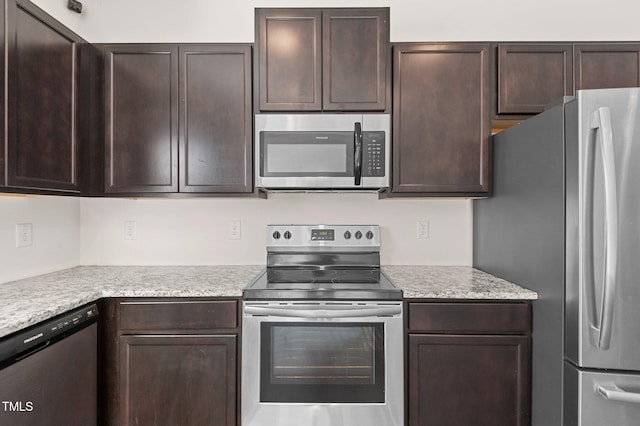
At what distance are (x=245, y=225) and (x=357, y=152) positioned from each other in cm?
95

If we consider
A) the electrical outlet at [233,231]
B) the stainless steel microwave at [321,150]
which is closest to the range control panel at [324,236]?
the electrical outlet at [233,231]

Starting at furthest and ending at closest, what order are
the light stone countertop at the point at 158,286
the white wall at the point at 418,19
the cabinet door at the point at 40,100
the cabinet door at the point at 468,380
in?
the white wall at the point at 418,19 → the cabinet door at the point at 468,380 → the cabinet door at the point at 40,100 → the light stone countertop at the point at 158,286

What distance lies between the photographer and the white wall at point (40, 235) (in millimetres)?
1865

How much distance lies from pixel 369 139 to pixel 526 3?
1542mm

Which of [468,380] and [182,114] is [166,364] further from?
[468,380]

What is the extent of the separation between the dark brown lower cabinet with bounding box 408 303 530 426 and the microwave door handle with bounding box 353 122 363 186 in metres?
0.77

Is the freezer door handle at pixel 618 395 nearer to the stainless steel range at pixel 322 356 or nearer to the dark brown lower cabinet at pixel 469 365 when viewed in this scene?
the dark brown lower cabinet at pixel 469 365

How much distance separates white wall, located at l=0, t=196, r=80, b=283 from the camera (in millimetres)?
1865

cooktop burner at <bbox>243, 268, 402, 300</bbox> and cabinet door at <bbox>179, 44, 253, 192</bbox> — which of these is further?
cabinet door at <bbox>179, 44, 253, 192</bbox>

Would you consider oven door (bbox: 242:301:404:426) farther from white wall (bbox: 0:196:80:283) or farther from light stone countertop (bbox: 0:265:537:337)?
white wall (bbox: 0:196:80:283)

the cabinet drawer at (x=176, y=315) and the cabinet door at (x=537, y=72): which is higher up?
the cabinet door at (x=537, y=72)

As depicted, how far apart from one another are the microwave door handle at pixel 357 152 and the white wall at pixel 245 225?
0.47m

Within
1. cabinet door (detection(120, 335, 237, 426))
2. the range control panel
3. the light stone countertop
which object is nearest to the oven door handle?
the light stone countertop

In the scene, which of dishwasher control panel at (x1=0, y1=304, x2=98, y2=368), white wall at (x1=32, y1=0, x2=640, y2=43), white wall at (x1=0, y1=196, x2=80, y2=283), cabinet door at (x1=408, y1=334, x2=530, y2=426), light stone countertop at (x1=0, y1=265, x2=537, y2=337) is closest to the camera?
dishwasher control panel at (x1=0, y1=304, x2=98, y2=368)
